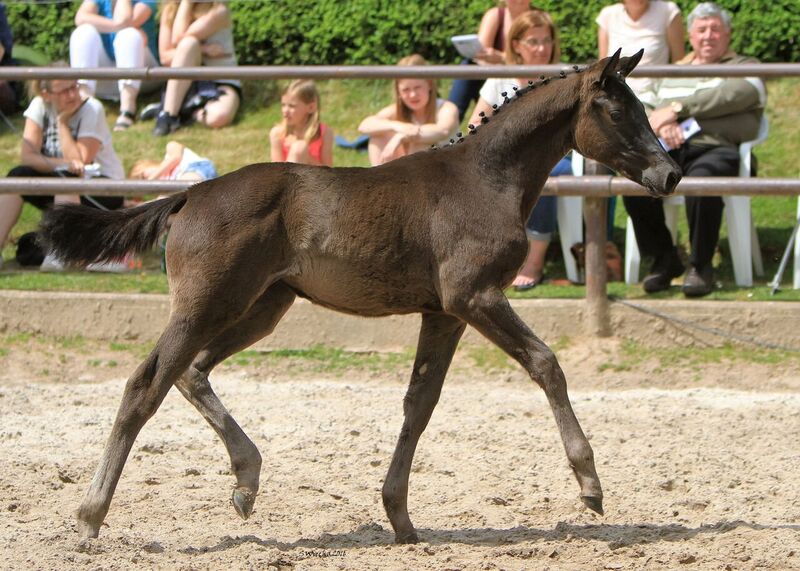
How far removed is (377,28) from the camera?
11773 millimetres

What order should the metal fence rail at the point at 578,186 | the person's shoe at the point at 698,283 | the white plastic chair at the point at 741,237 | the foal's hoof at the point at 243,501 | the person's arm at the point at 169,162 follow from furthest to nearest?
1. the person's arm at the point at 169,162
2. the white plastic chair at the point at 741,237
3. the person's shoe at the point at 698,283
4. the metal fence rail at the point at 578,186
5. the foal's hoof at the point at 243,501

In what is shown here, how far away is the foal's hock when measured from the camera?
463cm

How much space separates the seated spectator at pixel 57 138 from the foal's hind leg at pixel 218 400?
4.05 meters

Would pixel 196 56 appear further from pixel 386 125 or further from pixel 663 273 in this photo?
pixel 663 273

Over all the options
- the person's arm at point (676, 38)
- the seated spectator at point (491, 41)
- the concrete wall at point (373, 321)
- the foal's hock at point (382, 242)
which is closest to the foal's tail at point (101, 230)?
the foal's hock at point (382, 242)

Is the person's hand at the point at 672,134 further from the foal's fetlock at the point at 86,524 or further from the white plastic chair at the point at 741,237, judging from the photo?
the foal's fetlock at the point at 86,524

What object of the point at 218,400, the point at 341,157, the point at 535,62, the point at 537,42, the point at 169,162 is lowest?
the point at 341,157

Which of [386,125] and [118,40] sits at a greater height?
[118,40]

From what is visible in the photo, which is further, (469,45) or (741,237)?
(469,45)

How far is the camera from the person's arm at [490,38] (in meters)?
9.22

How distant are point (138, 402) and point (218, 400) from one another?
0.41 meters

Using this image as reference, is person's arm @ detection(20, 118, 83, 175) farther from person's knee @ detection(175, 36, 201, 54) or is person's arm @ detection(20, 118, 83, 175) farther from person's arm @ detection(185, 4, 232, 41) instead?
person's arm @ detection(185, 4, 232, 41)

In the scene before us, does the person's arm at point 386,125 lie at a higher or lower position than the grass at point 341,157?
higher

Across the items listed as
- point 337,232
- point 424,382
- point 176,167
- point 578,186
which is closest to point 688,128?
point 578,186
